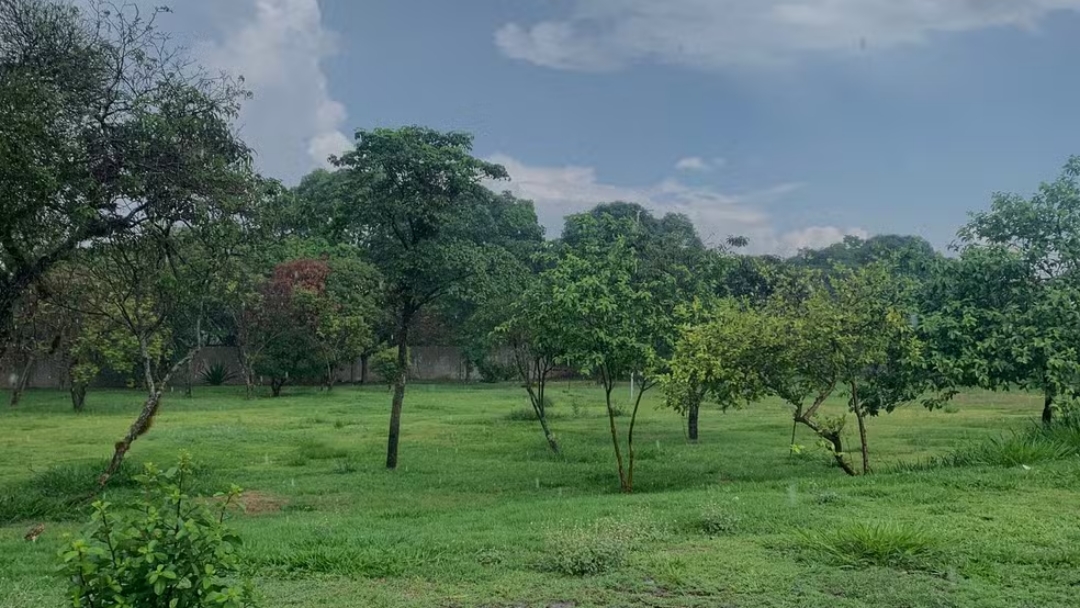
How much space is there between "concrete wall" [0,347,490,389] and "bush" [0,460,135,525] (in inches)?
1053

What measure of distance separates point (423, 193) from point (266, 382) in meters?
30.2

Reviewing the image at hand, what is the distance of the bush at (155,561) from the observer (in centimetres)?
293

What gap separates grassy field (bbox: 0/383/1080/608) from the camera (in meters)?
4.82

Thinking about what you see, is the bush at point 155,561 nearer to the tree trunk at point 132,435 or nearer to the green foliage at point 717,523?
the green foliage at point 717,523

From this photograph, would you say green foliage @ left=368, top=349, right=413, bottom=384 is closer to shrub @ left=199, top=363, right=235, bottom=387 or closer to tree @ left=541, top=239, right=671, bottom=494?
shrub @ left=199, top=363, right=235, bottom=387

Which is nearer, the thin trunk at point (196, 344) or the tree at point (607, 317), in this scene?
the tree at point (607, 317)

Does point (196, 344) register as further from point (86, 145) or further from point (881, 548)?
point (881, 548)

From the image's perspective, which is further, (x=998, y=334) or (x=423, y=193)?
(x=423, y=193)

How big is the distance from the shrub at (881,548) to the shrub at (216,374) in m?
36.5

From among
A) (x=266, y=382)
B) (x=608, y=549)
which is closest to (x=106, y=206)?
(x=608, y=549)

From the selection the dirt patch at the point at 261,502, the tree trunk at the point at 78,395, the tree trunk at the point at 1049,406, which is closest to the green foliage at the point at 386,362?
the tree trunk at the point at 78,395

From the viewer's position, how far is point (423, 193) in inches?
482

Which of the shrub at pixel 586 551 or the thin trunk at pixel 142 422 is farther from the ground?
the thin trunk at pixel 142 422

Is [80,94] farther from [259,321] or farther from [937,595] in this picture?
[259,321]
